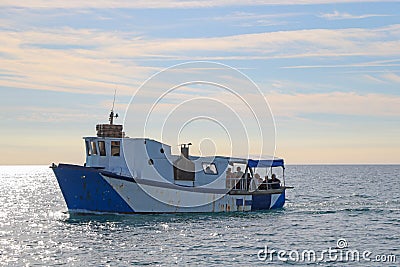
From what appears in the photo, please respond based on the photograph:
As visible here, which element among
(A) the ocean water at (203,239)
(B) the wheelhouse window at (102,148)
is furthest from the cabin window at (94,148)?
(A) the ocean water at (203,239)

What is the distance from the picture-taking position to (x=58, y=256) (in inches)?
1213

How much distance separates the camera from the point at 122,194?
41500 mm

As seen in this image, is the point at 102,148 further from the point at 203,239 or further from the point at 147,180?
the point at 203,239

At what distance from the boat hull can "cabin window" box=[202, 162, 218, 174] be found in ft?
4.97

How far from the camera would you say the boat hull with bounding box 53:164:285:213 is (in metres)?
41.1

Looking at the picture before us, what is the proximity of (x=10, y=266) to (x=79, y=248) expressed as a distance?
4.74 m

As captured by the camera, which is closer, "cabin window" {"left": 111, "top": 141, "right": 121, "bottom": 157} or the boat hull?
the boat hull

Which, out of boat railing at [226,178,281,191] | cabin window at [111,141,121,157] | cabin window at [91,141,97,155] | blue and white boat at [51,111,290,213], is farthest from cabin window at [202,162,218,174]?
cabin window at [91,141,97,155]

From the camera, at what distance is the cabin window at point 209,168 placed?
45.4 metres

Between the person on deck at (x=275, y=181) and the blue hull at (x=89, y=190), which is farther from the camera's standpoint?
the person on deck at (x=275, y=181)

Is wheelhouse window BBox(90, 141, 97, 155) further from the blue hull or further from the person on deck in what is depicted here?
the person on deck

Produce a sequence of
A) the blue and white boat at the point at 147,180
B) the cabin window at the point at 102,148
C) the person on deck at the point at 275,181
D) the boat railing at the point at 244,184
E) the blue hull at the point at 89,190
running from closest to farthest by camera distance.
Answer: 1. the blue hull at the point at 89,190
2. the blue and white boat at the point at 147,180
3. the cabin window at the point at 102,148
4. the boat railing at the point at 244,184
5. the person on deck at the point at 275,181

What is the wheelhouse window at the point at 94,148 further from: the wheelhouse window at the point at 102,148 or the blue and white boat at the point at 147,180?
the wheelhouse window at the point at 102,148

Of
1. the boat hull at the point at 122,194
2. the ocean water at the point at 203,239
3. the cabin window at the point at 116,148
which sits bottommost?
the ocean water at the point at 203,239
